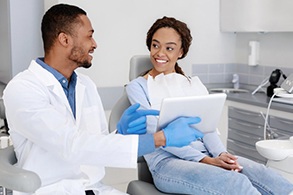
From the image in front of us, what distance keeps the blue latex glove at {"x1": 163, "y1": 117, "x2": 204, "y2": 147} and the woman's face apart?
621mm

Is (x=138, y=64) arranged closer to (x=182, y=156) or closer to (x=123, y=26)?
(x=182, y=156)

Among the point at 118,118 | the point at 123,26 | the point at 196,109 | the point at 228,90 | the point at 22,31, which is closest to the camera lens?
the point at 196,109

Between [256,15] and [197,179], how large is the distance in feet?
7.01

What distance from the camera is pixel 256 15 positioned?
11.7 ft

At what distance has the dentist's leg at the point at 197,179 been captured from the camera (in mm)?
1709

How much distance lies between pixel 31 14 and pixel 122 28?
2.14 feet

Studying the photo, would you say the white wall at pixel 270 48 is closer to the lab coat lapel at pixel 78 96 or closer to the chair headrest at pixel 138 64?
the chair headrest at pixel 138 64

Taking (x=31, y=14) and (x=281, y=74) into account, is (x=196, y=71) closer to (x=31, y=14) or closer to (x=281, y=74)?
(x=281, y=74)

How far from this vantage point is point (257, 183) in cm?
188

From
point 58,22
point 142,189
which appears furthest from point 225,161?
point 58,22

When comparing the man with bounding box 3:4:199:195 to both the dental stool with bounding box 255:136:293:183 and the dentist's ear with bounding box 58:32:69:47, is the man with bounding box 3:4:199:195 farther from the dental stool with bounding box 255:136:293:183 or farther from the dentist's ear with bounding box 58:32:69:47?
the dental stool with bounding box 255:136:293:183

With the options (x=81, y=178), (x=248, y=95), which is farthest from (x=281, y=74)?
(x=81, y=178)

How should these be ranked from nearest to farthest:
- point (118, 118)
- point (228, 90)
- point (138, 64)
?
point (118, 118) → point (138, 64) → point (228, 90)

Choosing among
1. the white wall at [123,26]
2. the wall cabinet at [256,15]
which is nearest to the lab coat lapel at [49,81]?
the white wall at [123,26]
